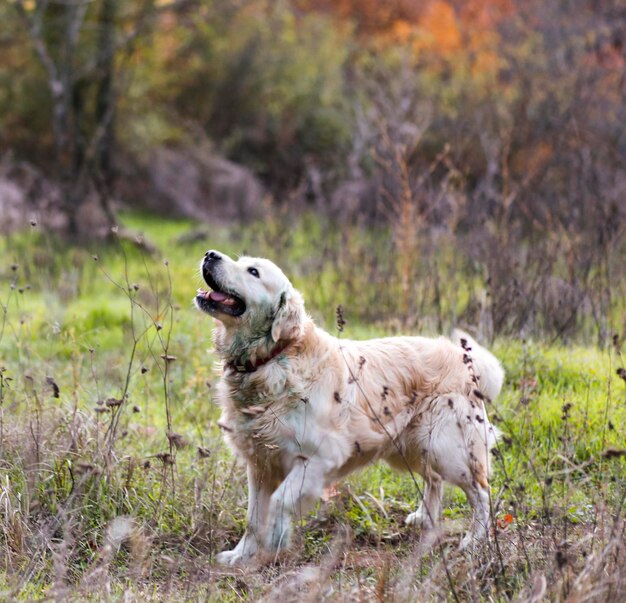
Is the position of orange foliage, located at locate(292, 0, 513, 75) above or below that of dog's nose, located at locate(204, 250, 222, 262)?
below

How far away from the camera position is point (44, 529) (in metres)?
3.80

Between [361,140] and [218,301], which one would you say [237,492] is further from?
[361,140]

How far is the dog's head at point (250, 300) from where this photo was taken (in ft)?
14.1

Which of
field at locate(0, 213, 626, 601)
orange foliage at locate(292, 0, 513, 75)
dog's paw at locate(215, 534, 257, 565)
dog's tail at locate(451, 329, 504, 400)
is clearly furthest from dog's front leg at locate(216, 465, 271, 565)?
orange foliage at locate(292, 0, 513, 75)

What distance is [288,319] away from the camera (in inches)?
170

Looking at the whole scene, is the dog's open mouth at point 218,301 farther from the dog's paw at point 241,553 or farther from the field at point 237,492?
the dog's paw at point 241,553

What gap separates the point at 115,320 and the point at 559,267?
13.6 ft

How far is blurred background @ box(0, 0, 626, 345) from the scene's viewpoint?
769 centimetres

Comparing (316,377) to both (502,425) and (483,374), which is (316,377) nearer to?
(483,374)

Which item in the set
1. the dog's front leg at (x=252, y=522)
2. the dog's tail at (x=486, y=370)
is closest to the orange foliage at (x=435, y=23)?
the dog's tail at (x=486, y=370)

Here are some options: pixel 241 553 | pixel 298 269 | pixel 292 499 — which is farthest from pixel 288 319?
pixel 298 269

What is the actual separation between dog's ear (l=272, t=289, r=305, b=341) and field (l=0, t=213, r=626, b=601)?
1.78 ft

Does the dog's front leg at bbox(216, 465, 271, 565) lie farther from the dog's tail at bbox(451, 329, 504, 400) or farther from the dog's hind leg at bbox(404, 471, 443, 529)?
the dog's tail at bbox(451, 329, 504, 400)

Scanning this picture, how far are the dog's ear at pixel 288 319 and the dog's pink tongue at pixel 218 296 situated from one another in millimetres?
274
